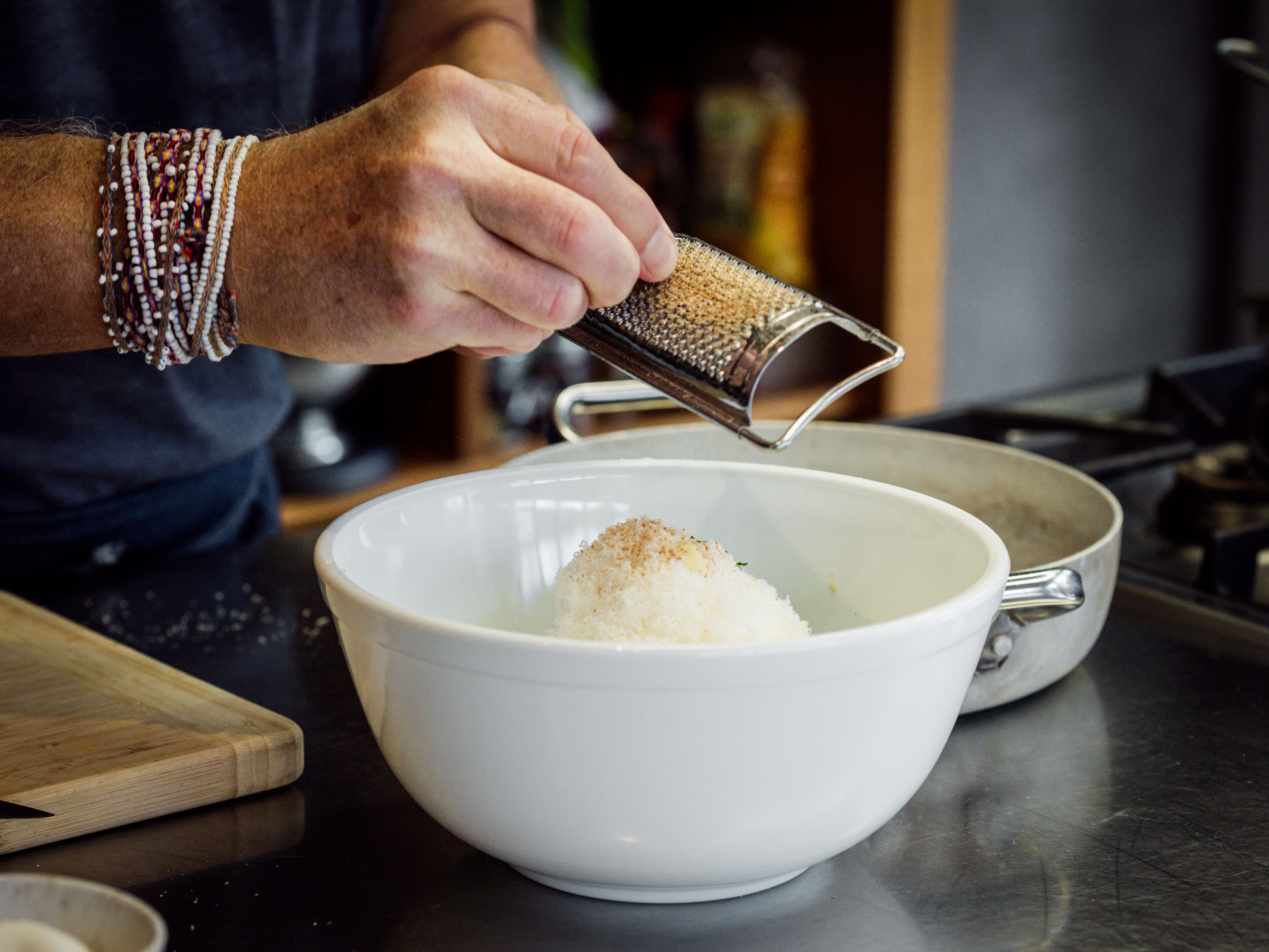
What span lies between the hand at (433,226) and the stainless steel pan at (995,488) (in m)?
0.17

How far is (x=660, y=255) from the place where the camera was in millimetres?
503

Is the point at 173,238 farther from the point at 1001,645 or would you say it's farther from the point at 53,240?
the point at 1001,645

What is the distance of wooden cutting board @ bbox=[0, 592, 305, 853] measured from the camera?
47 centimetres

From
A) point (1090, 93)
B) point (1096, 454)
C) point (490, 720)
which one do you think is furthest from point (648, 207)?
point (1090, 93)

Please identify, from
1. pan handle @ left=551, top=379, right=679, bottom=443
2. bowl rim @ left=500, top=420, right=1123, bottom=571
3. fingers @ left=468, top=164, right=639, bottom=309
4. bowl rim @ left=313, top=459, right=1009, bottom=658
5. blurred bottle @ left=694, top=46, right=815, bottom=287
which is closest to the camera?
bowl rim @ left=313, top=459, right=1009, bottom=658

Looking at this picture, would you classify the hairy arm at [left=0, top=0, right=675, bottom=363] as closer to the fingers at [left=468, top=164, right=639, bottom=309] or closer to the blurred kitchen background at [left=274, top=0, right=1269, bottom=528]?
the fingers at [left=468, top=164, right=639, bottom=309]

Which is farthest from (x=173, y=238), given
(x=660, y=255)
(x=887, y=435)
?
(x=887, y=435)

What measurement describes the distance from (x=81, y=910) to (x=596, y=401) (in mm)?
472

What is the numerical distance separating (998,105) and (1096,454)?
1390mm

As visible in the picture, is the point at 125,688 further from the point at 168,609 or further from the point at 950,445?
the point at 950,445

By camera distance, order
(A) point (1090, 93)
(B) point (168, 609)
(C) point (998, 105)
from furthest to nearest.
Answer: (A) point (1090, 93)
(C) point (998, 105)
(B) point (168, 609)

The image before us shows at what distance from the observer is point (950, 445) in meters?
0.74

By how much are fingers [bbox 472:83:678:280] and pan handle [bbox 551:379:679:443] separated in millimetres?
255

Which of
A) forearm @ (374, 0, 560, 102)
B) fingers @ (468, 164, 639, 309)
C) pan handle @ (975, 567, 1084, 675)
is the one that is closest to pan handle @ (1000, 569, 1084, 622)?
pan handle @ (975, 567, 1084, 675)
